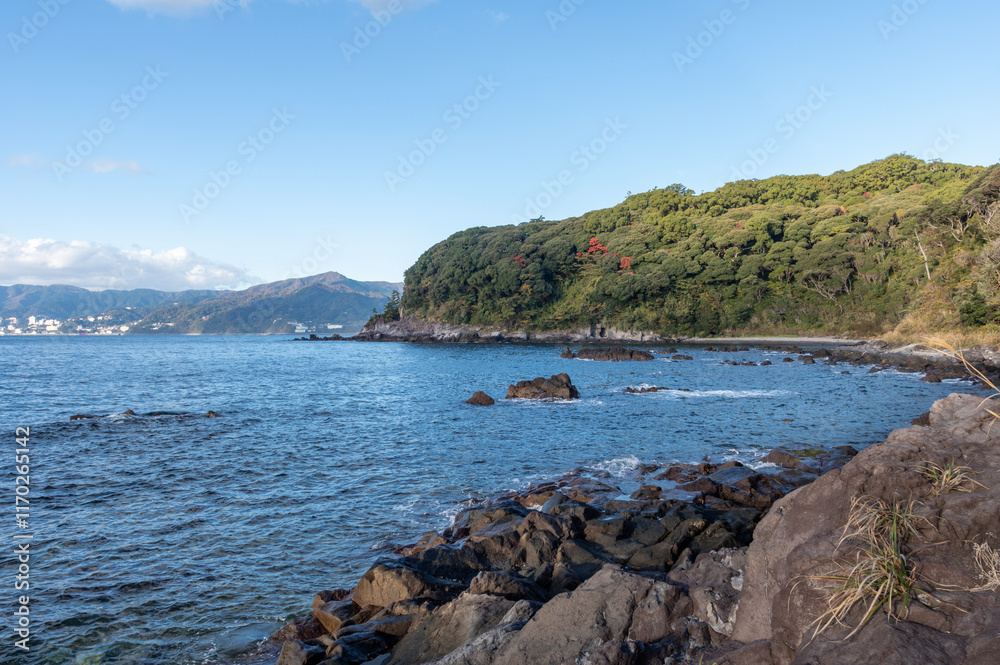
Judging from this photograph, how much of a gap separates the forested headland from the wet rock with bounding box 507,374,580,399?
101ft

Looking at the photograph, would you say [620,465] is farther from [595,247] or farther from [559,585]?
[595,247]

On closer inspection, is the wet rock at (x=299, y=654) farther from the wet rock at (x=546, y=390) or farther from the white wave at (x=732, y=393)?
the white wave at (x=732, y=393)

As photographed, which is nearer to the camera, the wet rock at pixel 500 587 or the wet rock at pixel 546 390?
the wet rock at pixel 500 587

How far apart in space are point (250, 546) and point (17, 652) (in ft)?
13.1

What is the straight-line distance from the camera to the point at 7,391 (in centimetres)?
3706

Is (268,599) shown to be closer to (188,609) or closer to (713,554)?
(188,609)

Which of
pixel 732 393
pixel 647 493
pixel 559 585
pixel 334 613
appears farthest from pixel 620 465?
pixel 732 393

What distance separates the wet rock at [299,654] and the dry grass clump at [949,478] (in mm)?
7457

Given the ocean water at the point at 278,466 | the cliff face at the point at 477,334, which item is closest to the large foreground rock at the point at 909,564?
the ocean water at the point at 278,466

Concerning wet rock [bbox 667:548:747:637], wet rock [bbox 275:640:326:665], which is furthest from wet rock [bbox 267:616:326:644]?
wet rock [bbox 667:548:747:637]

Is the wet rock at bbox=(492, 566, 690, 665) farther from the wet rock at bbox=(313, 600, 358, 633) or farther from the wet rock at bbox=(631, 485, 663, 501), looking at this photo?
the wet rock at bbox=(631, 485, 663, 501)

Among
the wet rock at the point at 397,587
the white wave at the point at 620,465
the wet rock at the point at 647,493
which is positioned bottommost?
the white wave at the point at 620,465

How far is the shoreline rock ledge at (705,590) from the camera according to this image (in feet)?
11.6

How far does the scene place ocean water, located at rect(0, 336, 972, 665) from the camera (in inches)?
360
